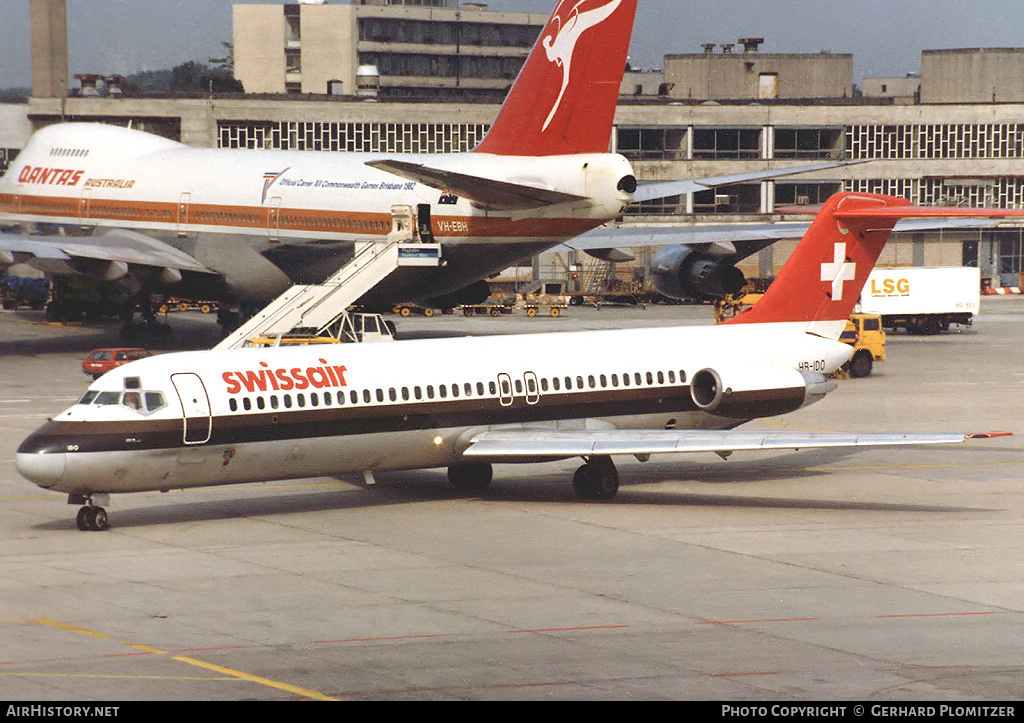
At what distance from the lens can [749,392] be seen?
1294 inches

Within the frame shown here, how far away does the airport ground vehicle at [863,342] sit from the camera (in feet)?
182

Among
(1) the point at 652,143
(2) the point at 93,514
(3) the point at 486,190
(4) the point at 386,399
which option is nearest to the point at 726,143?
(1) the point at 652,143

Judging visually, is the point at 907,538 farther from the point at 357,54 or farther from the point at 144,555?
the point at 357,54

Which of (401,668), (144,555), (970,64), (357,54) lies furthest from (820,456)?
(357,54)

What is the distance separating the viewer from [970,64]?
129m

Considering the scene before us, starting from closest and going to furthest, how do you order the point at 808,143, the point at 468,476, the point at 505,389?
1. the point at 505,389
2. the point at 468,476
3. the point at 808,143

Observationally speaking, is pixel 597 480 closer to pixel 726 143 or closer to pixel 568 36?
pixel 568 36

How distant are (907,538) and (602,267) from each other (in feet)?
286

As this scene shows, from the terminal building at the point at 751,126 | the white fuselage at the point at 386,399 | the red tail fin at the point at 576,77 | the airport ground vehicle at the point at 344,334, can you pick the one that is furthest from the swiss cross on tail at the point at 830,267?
the terminal building at the point at 751,126

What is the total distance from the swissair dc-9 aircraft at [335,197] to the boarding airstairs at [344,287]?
0.82 metres

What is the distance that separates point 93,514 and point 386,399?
6.23 m

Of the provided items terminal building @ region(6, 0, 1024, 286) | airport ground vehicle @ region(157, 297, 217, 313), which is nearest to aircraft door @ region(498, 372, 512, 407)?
airport ground vehicle @ region(157, 297, 217, 313)

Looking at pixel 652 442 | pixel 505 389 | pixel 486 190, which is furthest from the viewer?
pixel 486 190

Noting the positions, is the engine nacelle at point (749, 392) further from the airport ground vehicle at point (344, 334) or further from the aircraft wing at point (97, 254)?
the aircraft wing at point (97, 254)
